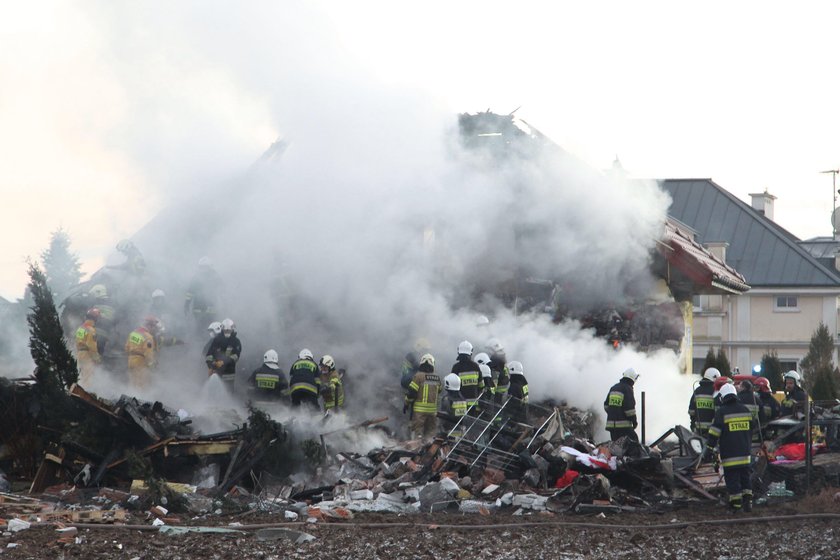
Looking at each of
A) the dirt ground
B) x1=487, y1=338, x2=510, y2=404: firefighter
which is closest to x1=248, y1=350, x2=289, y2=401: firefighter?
x1=487, y1=338, x2=510, y2=404: firefighter

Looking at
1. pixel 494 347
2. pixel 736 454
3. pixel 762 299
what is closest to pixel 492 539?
pixel 736 454

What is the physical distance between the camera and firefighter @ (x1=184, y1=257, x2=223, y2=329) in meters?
20.3

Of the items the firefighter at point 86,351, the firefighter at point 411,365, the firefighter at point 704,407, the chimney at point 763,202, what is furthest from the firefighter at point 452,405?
the chimney at point 763,202

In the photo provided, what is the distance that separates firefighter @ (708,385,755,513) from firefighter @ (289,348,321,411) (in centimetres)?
610

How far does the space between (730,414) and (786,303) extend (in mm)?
38782

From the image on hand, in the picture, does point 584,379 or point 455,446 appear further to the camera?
point 584,379

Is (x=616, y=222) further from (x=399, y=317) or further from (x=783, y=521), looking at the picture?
(x=783, y=521)

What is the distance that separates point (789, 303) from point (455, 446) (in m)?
38.4

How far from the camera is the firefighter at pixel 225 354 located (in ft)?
59.1

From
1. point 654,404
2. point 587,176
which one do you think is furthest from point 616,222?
point 654,404

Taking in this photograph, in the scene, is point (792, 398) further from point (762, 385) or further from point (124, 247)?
point (124, 247)

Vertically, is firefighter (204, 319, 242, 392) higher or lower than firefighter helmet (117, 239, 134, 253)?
lower

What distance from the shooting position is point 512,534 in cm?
1123

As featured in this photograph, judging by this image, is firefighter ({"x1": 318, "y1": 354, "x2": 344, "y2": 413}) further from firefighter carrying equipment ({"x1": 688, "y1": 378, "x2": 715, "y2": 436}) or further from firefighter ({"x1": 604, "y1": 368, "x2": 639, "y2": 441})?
firefighter carrying equipment ({"x1": 688, "y1": 378, "x2": 715, "y2": 436})
